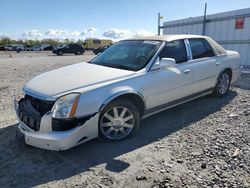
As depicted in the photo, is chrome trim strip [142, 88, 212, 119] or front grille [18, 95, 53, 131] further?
chrome trim strip [142, 88, 212, 119]

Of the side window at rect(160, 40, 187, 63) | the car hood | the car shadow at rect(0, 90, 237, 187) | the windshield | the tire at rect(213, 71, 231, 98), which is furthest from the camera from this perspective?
the tire at rect(213, 71, 231, 98)

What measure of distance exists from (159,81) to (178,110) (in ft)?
4.21

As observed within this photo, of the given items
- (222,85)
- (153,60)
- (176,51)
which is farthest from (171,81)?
(222,85)

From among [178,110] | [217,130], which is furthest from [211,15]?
[217,130]

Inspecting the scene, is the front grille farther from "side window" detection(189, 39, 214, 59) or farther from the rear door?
"side window" detection(189, 39, 214, 59)

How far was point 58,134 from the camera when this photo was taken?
292cm

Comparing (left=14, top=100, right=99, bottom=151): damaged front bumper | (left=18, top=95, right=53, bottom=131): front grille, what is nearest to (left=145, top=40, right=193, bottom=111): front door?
(left=14, top=100, right=99, bottom=151): damaged front bumper

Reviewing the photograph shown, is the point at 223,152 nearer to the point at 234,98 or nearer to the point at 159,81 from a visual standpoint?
the point at 159,81

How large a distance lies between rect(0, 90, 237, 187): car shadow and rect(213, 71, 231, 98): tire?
4.78 ft

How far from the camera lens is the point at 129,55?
420cm

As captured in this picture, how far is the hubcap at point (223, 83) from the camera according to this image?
17.9 ft

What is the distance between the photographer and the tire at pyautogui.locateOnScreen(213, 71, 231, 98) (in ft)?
17.5

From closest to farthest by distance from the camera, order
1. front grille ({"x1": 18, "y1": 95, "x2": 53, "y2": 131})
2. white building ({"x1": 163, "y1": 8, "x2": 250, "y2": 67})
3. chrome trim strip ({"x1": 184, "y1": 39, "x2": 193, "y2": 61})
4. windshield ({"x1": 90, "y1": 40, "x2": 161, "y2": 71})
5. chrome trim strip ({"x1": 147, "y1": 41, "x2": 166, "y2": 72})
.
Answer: front grille ({"x1": 18, "y1": 95, "x2": 53, "y2": 131})
chrome trim strip ({"x1": 147, "y1": 41, "x2": 166, "y2": 72})
windshield ({"x1": 90, "y1": 40, "x2": 161, "y2": 71})
chrome trim strip ({"x1": 184, "y1": 39, "x2": 193, "y2": 61})
white building ({"x1": 163, "y1": 8, "x2": 250, "y2": 67})

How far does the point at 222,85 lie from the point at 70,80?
3.84 m
